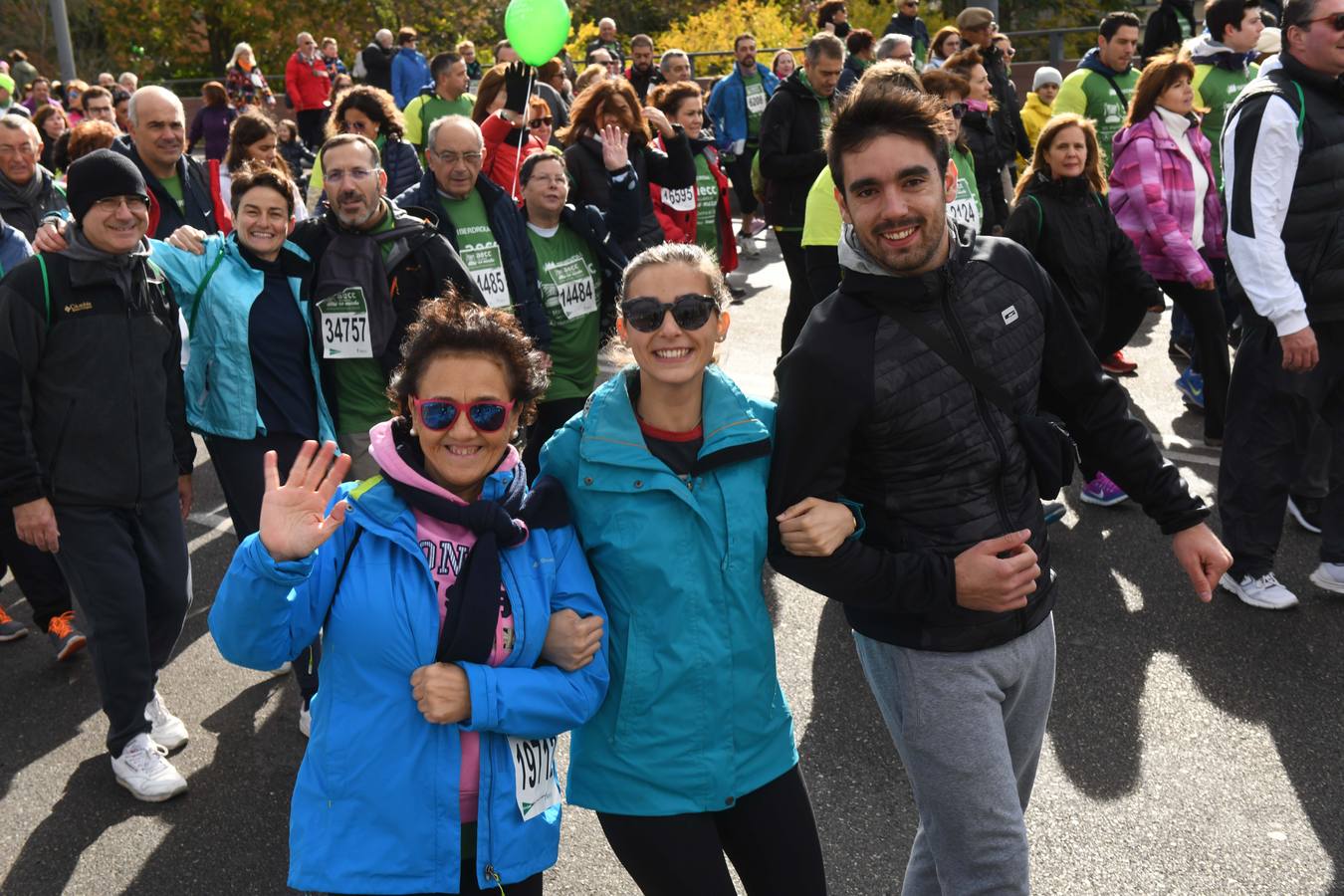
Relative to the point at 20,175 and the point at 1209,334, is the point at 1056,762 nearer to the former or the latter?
the point at 1209,334

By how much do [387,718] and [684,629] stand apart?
24.7 inches

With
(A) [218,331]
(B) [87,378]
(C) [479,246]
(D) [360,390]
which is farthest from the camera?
(C) [479,246]

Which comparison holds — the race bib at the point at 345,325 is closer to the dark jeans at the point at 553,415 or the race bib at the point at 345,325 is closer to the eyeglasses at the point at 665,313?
the dark jeans at the point at 553,415

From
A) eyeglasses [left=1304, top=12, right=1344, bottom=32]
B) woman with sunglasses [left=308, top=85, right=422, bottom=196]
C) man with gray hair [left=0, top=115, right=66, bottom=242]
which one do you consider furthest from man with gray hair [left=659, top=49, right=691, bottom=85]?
eyeglasses [left=1304, top=12, right=1344, bottom=32]

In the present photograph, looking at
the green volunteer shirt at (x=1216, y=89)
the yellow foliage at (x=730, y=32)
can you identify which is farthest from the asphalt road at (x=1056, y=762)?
the yellow foliage at (x=730, y=32)

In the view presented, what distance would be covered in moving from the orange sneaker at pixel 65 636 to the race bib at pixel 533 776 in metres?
3.51

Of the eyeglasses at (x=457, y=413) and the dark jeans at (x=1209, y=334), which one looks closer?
the eyeglasses at (x=457, y=413)

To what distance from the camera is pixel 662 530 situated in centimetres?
275

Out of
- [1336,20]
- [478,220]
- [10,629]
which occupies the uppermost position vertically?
[1336,20]

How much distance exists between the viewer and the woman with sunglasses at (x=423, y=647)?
258 cm

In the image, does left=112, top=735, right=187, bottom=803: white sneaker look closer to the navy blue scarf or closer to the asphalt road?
the asphalt road

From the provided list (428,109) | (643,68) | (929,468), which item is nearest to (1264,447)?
(929,468)

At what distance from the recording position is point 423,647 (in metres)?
2.65

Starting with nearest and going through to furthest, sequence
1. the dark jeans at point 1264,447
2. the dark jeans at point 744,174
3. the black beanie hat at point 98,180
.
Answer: the black beanie hat at point 98,180 < the dark jeans at point 1264,447 < the dark jeans at point 744,174
